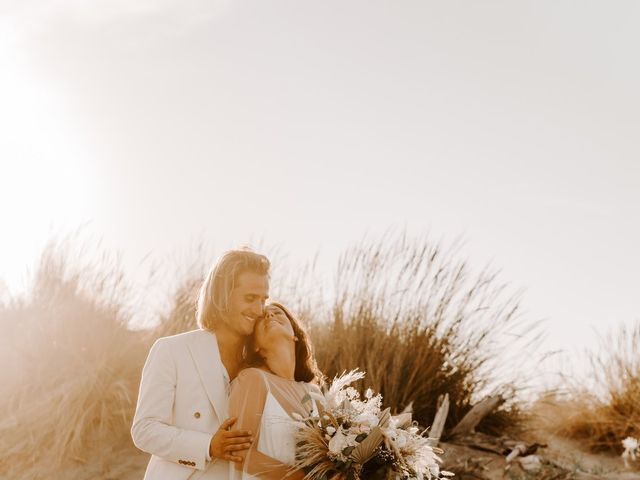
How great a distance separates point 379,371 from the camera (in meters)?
6.92

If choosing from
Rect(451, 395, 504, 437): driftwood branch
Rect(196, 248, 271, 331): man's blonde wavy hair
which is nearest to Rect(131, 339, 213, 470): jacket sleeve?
Rect(196, 248, 271, 331): man's blonde wavy hair

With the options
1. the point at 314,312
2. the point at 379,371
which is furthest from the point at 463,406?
the point at 314,312

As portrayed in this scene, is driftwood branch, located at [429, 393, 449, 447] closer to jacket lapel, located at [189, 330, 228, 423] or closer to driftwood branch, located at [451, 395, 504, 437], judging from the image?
driftwood branch, located at [451, 395, 504, 437]

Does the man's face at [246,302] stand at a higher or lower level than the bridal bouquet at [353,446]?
higher

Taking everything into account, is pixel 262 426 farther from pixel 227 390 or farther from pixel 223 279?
pixel 223 279

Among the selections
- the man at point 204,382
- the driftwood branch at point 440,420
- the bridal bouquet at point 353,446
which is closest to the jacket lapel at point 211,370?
the man at point 204,382

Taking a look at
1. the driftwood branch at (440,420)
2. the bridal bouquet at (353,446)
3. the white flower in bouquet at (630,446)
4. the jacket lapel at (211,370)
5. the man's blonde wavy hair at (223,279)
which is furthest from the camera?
the white flower in bouquet at (630,446)

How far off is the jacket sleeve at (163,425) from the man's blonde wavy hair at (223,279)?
0.28 m

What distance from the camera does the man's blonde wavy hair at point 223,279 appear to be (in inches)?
150

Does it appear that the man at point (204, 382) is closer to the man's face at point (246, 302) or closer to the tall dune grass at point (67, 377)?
the man's face at point (246, 302)

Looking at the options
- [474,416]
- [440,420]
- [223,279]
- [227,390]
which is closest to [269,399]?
[227,390]

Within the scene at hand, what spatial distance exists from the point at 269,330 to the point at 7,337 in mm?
5421

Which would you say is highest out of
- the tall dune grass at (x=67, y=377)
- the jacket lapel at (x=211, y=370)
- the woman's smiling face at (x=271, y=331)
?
the woman's smiling face at (x=271, y=331)

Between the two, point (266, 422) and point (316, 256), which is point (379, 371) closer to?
point (316, 256)
